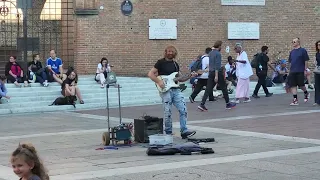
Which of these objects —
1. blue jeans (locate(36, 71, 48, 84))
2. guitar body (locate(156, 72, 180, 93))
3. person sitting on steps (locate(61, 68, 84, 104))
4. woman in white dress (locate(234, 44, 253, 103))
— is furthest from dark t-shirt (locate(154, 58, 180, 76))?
blue jeans (locate(36, 71, 48, 84))

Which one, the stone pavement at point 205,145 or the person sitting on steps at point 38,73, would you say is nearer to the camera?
the stone pavement at point 205,145

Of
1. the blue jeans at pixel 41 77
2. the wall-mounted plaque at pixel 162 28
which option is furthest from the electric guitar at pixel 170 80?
the wall-mounted plaque at pixel 162 28

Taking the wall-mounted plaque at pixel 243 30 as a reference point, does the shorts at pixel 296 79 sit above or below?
below

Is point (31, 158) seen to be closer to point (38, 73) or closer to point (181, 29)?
point (38, 73)

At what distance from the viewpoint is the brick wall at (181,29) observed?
89.0 ft

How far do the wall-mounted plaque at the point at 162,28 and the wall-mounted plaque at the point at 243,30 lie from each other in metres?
2.61

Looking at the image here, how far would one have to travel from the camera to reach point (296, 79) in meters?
18.7

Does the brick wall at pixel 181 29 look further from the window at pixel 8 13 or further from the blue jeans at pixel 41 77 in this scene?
the blue jeans at pixel 41 77

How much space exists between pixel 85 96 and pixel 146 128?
33.7ft

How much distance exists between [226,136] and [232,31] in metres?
16.7

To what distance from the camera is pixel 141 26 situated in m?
27.6

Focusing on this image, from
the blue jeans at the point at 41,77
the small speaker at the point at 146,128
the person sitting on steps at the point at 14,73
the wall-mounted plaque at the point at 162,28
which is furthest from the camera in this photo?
the wall-mounted plaque at the point at 162,28

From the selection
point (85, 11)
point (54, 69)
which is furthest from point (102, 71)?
point (85, 11)

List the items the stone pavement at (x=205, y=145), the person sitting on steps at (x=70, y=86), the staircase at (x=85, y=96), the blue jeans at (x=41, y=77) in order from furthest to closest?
the blue jeans at (x=41, y=77) → the person sitting on steps at (x=70, y=86) → the staircase at (x=85, y=96) → the stone pavement at (x=205, y=145)
